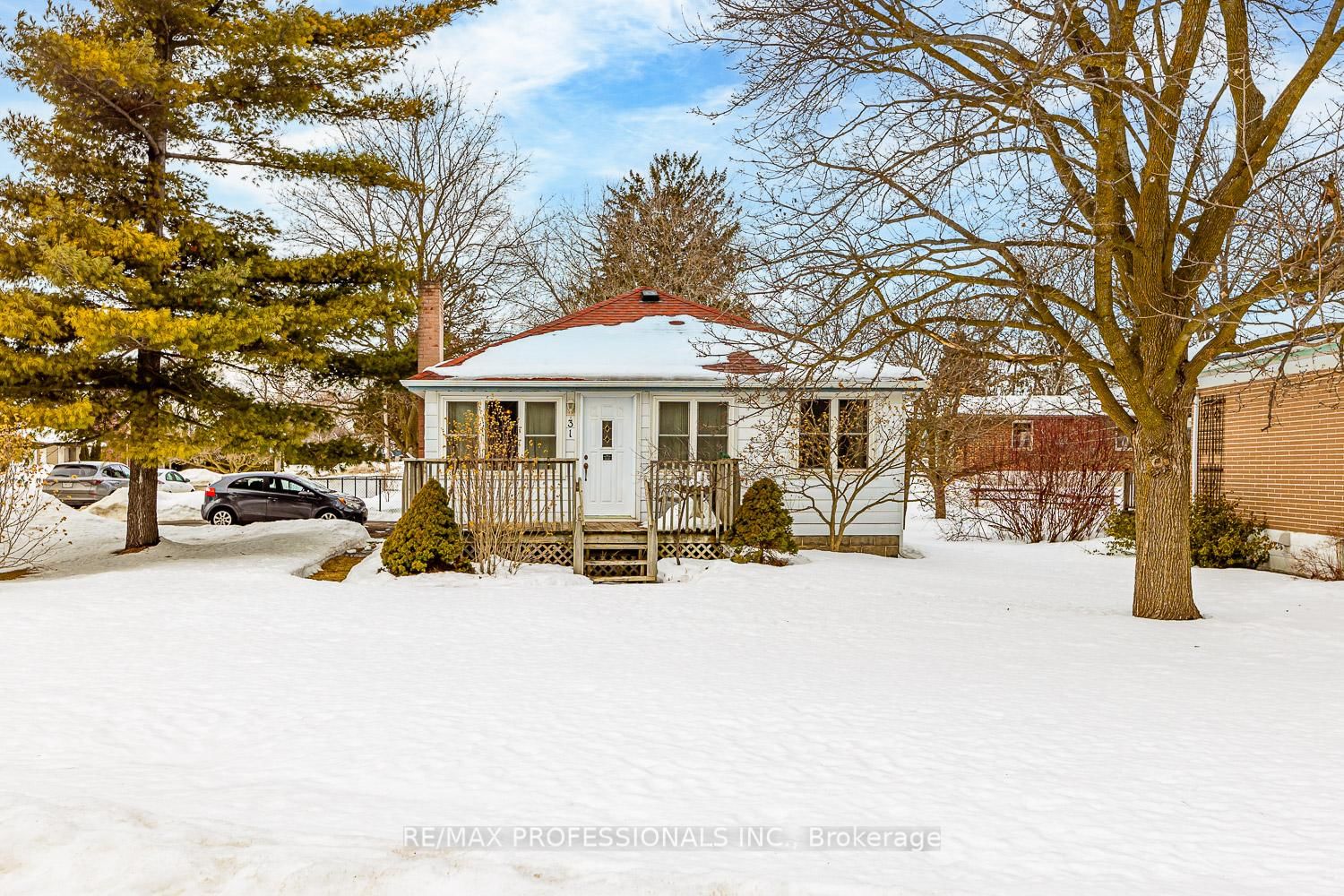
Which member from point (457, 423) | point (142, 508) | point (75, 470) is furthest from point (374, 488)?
point (457, 423)

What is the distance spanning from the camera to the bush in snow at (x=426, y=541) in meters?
13.4

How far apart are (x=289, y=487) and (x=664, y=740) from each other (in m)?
20.5

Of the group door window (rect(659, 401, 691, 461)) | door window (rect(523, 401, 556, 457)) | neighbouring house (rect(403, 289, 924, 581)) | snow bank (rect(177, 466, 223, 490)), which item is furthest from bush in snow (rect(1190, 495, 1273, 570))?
snow bank (rect(177, 466, 223, 490))

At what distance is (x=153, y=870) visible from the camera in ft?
11.5

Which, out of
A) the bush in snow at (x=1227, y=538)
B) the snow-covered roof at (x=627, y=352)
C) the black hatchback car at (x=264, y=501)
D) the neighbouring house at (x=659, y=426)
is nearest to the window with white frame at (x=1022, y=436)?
the bush in snow at (x=1227, y=538)

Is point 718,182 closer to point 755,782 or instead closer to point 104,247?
point 104,247

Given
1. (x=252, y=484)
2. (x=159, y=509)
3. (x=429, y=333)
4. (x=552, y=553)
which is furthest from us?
(x=159, y=509)

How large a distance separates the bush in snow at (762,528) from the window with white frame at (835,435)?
6.70ft

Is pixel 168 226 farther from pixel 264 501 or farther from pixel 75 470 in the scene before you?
pixel 75 470

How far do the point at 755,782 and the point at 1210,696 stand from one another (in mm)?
4332

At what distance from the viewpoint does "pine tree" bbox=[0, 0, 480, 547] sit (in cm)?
1366

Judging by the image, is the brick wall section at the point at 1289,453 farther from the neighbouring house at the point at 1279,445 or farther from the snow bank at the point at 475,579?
the snow bank at the point at 475,579

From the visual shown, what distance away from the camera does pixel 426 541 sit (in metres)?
13.4

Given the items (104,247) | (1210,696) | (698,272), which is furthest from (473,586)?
(698,272)
